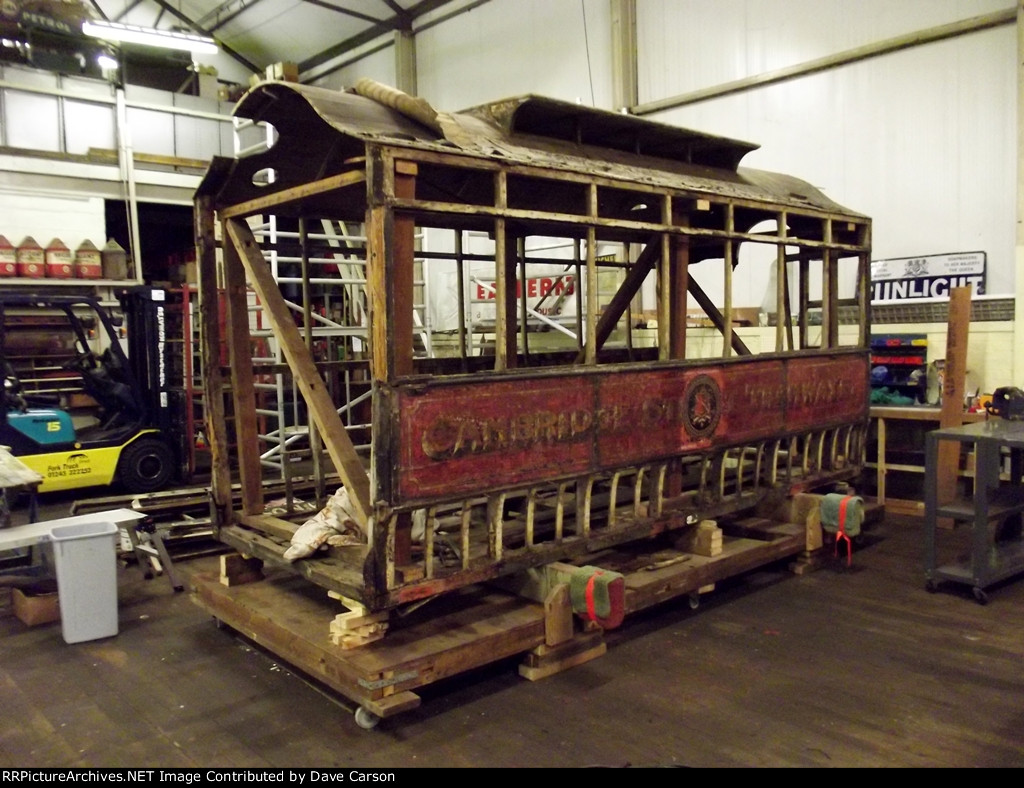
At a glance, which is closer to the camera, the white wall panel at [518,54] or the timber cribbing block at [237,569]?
the timber cribbing block at [237,569]

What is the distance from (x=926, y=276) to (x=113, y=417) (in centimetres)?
976

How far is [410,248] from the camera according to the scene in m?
4.17

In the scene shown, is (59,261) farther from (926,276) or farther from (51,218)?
(926,276)

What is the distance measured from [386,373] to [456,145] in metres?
1.35

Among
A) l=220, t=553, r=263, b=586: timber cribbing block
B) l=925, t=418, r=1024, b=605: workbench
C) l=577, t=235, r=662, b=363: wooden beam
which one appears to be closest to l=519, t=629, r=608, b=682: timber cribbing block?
l=220, t=553, r=263, b=586: timber cribbing block

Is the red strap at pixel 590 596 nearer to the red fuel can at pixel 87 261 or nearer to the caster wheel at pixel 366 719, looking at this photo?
the caster wheel at pixel 366 719

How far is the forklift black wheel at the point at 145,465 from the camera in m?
10.2

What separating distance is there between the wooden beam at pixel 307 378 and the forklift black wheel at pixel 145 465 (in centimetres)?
593

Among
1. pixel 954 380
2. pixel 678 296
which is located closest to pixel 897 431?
pixel 954 380

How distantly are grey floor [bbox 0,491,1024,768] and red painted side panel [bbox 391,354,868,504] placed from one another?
1125 millimetres

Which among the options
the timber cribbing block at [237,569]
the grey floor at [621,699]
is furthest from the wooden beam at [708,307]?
the timber cribbing block at [237,569]

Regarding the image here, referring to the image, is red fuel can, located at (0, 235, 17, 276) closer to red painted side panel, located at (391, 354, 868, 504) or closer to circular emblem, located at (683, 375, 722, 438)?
red painted side panel, located at (391, 354, 868, 504)

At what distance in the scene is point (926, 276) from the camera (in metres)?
8.88
